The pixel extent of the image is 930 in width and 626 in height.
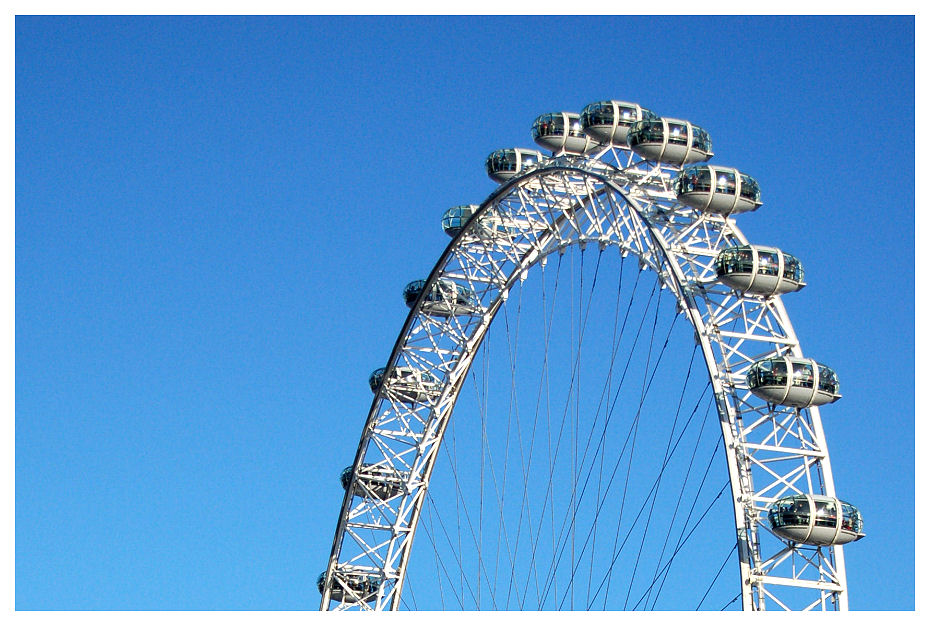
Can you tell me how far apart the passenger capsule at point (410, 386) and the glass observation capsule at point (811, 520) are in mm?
22447

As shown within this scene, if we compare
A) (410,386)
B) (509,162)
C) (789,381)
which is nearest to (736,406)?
(789,381)

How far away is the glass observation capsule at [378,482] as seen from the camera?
62.8 m

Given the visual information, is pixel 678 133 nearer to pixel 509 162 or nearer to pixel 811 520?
pixel 509 162

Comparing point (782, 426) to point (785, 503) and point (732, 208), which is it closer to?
point (785, 503)

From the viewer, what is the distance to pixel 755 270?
43844mm

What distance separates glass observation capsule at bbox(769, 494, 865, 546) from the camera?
40.6m

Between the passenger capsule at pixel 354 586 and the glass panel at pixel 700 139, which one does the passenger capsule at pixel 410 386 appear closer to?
the passenger capsule at pixel 354 586

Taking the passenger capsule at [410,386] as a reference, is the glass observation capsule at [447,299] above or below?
above

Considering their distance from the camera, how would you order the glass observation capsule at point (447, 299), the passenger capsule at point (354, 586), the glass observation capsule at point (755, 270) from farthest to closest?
the passenger capsule at point (354, 586), the glass observation capsule at point (447, 299), the glass observation capsule at point (755, 270)

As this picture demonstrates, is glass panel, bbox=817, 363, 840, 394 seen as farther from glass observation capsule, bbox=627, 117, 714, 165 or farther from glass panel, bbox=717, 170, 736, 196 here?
glass observation capsule, bbox=627, 117, 714, 165

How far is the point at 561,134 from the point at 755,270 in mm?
10969

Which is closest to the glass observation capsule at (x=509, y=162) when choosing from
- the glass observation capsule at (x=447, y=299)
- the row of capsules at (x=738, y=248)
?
the row of capsules at (x=738, y=248)

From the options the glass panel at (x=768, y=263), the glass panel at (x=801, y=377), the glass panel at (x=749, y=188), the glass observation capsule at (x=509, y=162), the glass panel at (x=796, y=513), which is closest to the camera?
the glass panel at (x=796, y=513)

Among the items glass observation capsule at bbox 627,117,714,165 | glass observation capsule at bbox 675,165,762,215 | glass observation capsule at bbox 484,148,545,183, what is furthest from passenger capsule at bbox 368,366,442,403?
glass observation capsule at bbox 675,165,762,215
